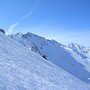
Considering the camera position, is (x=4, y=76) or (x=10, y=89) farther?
(x=4, y=76)

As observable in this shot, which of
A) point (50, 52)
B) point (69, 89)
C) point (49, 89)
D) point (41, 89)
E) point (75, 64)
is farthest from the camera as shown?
point (50, 52)

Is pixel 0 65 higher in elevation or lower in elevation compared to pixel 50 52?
lower

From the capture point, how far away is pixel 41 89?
7.51 meters

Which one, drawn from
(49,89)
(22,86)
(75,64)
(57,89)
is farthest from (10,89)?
(75,64)

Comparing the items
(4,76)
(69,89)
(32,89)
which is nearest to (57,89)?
(69,89)

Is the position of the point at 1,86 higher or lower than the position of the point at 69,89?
lower

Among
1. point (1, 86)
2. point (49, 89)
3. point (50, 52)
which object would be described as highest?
point (50, 52)

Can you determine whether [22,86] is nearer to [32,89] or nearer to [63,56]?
[32,89]

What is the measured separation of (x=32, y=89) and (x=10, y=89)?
4.65 ft

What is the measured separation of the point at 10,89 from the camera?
5.97m

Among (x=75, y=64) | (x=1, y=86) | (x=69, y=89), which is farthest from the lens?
(x=75, y=64)

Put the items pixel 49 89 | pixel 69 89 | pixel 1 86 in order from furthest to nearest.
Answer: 1. pixel 69 89
2. pixel 49 89
3. pixel 1 86

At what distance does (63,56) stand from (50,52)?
1984 centimetres

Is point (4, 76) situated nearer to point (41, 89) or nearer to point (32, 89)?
point (32, 89)
